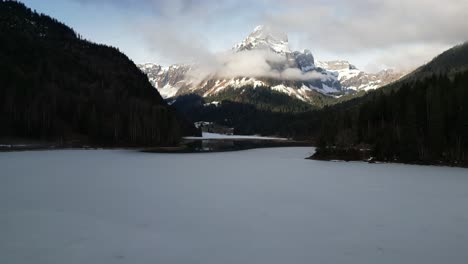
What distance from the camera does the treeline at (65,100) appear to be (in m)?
87.3

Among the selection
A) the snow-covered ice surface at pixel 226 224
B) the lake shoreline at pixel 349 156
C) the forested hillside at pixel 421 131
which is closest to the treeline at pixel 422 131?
the forested hillside at pixel 421 131

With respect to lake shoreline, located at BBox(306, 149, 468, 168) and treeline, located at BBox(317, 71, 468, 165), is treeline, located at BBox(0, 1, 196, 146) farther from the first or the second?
treeline, located at BBox(317, 71, 468, 165)

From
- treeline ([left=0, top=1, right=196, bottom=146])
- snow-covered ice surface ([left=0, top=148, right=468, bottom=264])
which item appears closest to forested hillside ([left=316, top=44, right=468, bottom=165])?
snow-covered ice surface ([left=0, top=148, right=468, bottom=264])

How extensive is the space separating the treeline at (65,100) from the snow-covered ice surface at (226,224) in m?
71.2

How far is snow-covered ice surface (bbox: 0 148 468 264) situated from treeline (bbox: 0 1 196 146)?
2805 inches

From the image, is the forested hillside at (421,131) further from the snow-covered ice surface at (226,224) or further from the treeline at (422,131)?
the snow-covered ice surface at (226,224)

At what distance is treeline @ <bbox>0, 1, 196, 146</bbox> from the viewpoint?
286ft

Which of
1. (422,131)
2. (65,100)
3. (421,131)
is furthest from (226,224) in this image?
(65,100)

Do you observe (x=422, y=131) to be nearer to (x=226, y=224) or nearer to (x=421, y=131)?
(x=421, y=131)

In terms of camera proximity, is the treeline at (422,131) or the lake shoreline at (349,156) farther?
the lake shoreline at (349,156)

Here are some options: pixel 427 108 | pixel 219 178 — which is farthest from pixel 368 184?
pixel 427 108

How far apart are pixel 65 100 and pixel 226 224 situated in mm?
108342

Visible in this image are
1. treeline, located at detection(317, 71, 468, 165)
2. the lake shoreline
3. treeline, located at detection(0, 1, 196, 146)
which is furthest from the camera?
treeline, located at detection(0, 1, 196, 146)

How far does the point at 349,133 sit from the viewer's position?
7512 centimetres
